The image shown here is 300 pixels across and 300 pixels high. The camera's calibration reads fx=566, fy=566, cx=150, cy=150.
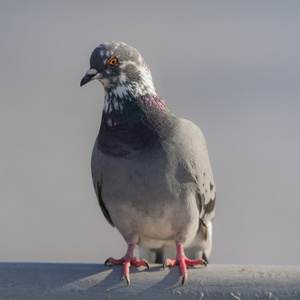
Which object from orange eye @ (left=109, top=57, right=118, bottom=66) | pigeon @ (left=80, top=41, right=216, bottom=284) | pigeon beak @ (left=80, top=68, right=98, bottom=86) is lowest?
pigeon @ (left=80, top=41, right=216, bottom=284)

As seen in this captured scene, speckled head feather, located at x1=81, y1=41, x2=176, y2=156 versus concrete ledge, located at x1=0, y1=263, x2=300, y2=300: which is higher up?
speckled head feather, located at x1=81, y1=41, x2=176, y2=156

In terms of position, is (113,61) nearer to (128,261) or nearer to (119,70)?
(119,70)

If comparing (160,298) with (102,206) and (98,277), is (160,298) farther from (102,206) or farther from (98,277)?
(102,206)

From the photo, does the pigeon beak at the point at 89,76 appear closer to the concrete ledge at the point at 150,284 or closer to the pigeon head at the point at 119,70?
the pigeon head at the point at 119,70

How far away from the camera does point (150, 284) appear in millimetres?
3680

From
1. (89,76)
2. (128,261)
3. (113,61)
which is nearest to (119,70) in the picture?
(113,61)

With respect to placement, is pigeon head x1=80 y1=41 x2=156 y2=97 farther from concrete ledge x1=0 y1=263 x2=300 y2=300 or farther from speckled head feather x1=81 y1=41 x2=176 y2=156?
concrete ledge x1=0 y1=263 x2=300 y2=300

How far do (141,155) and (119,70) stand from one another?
714 mm

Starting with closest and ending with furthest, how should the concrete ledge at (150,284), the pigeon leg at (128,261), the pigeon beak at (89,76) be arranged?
the concrete ledge at (150,284)
the pigeon leg at (128,261)
the pigeon beak at (89,76)

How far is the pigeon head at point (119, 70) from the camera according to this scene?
14.9 feet

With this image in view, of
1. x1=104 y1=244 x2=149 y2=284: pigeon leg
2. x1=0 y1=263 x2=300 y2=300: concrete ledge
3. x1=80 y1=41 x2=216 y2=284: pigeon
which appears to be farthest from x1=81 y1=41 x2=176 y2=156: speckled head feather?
x1=0 y1=263 x2=300 y2=300: concrete ledge

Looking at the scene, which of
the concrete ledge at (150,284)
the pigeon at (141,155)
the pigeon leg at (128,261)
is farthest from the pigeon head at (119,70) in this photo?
the concrete ledge at (150,284)

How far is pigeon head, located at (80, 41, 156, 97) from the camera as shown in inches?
178

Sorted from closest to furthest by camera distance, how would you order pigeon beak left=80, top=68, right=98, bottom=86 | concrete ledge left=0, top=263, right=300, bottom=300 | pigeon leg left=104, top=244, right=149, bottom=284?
concrete ledge left=0, top=263, right=300, bottom=300, pigeon leg left=104, top=244, right=149, bottom=284, pigeon beak left=80, top=68, right=98, bottom=86
